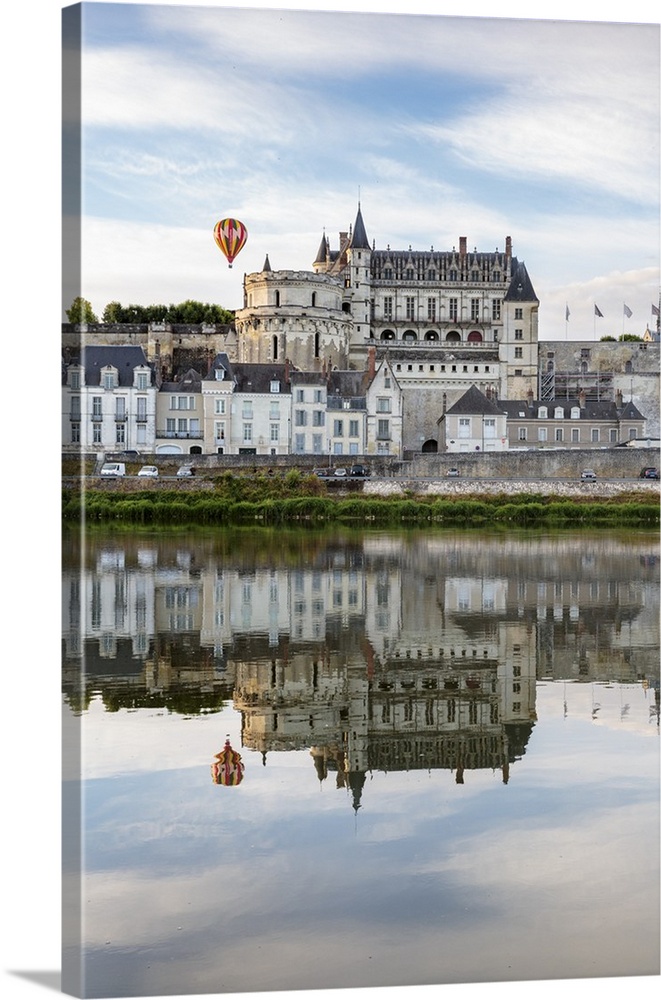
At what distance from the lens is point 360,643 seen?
844 cm

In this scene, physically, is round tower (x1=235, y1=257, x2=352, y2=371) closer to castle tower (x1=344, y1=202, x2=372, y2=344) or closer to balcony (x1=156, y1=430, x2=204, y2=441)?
castle tower (x1=344, y1=202, x2=372, y2=344)

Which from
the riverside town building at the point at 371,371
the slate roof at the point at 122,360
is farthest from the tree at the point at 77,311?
the slate roof at the point at 122,360

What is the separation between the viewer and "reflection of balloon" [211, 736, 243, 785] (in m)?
5.12

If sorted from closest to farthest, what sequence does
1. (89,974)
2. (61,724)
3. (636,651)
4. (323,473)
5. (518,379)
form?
(89,974)
(61,724)
(636,651)
(323,473)
(518,379)

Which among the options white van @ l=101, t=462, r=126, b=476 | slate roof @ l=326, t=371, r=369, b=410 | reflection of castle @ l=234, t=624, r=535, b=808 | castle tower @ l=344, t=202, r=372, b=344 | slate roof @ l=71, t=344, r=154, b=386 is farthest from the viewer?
castle tower @ l=344, t=202, r=372, b=344

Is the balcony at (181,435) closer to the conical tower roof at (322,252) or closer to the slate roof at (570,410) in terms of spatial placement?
the slate roof at (570,410)

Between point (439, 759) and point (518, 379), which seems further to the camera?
point (518, 379)

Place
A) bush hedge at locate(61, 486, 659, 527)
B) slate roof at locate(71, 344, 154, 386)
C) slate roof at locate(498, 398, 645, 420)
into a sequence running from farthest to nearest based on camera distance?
slate roof at locate(498, 398, 645, 420) < slate roof at locate(71, 344, 154, 386) < bush hedge at locate(61, 486, 659, 527)

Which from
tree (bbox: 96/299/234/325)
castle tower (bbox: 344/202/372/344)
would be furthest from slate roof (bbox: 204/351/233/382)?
castle tower (bbox: 344/202/372/344)

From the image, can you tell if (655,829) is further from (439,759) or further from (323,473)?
(323,473)

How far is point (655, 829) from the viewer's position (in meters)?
4.48

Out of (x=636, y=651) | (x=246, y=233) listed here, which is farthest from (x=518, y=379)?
(x=636, y=651)

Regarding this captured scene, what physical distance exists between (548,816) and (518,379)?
125 feet

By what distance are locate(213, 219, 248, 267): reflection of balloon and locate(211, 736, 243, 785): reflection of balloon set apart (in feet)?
52.8
